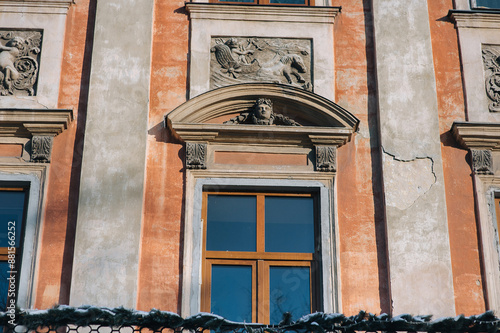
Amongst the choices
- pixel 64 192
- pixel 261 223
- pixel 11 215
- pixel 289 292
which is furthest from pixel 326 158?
pixel 11 215

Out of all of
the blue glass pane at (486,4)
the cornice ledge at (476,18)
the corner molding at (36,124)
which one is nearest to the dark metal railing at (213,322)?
the corner molding at (36,124)

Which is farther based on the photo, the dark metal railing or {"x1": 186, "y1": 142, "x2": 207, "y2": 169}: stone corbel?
{"x1": 186, "y1": 142, "x2": 207, "y2": 169}: stone corbel

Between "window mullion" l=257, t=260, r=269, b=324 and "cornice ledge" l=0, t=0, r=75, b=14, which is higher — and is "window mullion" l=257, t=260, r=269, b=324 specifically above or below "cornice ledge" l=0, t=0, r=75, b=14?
below

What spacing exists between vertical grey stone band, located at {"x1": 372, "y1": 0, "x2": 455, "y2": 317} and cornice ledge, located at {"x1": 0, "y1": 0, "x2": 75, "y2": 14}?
3.34 m

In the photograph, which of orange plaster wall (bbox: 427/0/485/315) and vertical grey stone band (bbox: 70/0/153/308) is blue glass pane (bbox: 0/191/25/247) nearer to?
vertical grey stone band (bbox: 70/0/153/308)

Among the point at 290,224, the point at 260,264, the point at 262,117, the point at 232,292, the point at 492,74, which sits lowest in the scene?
the point at 232,292

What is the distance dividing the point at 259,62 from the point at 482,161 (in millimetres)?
2451

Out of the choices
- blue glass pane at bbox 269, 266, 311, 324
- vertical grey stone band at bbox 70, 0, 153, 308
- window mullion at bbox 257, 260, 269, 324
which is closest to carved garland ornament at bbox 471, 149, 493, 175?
blue glass pane at bbox 269, 266, 311, 324

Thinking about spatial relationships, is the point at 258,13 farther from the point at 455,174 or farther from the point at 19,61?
the point at 455,174

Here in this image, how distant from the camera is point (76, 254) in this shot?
7875mm

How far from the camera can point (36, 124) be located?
8.44 m

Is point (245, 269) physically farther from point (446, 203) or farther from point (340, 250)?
point (446, 203)

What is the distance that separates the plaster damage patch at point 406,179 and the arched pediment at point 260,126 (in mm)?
546

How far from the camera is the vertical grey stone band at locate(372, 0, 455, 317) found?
7828 mm
